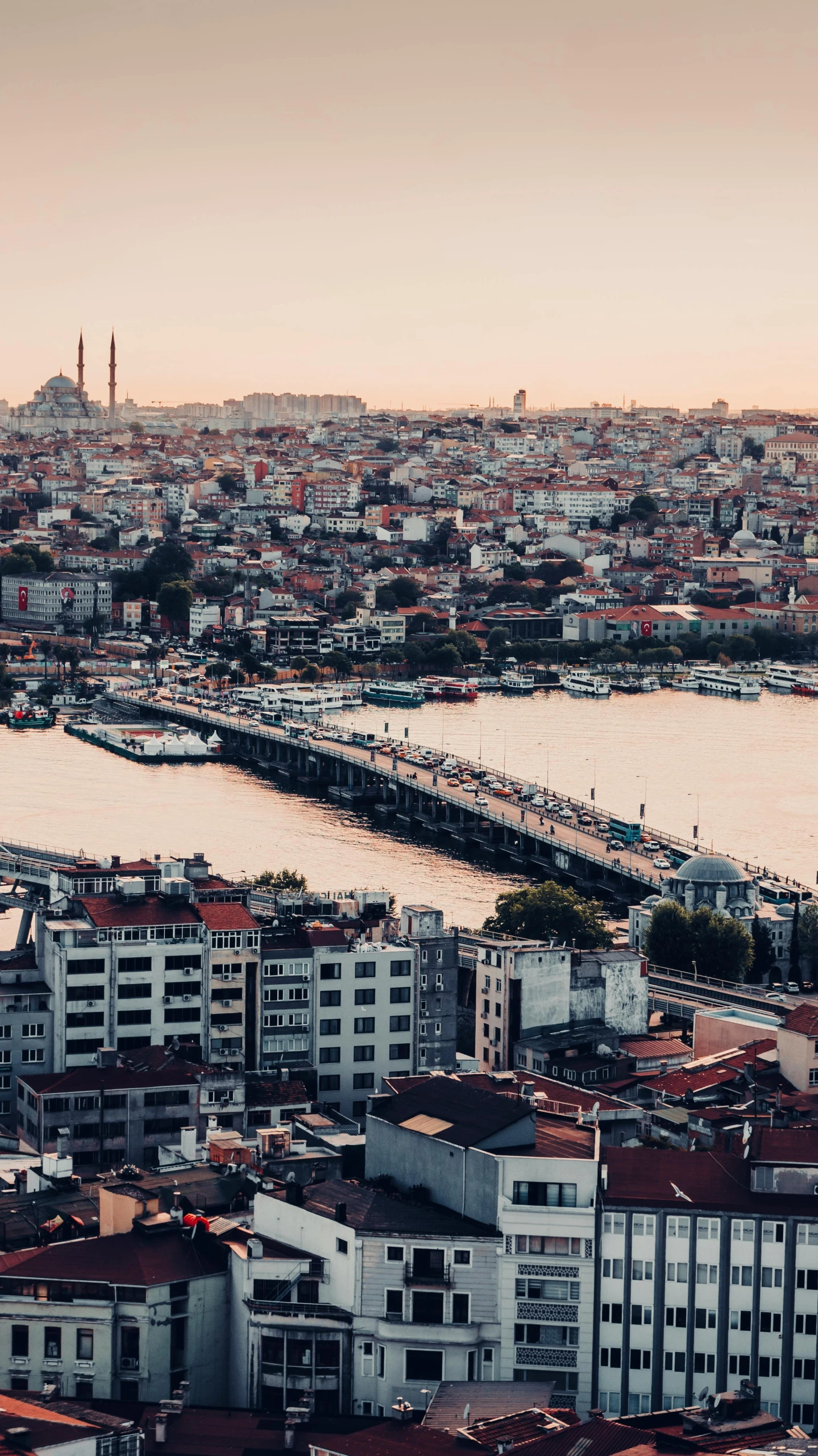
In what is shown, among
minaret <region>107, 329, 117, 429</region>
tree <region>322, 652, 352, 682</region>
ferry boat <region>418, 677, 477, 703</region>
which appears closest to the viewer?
ferry boat <region>418, 677, 477, 703</region>

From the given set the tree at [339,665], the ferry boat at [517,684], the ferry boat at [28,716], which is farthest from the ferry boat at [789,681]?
the ferry boat at [28,716]

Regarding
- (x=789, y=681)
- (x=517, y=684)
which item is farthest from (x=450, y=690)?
(x=789, y=681)

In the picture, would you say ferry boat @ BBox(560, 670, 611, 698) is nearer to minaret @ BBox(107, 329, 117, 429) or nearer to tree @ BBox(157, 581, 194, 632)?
tree @ BBox(157, 581, 194, 632)

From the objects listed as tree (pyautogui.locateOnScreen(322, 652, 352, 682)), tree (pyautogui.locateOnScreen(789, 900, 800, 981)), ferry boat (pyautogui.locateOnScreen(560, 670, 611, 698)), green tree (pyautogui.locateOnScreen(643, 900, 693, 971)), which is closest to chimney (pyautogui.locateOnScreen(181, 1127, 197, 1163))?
green tree (pyautogui.locateOnScreen(643, 900, 693, 971))

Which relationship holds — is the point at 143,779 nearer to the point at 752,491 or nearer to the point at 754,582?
the point at 754,582

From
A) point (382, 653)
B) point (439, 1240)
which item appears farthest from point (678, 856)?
point (382, 653)

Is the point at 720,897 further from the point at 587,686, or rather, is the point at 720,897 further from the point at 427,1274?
the point at 587,686

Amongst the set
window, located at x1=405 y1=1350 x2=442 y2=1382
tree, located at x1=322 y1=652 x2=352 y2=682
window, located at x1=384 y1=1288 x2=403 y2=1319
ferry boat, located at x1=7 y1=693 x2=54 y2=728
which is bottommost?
ferry boat, located at x1=7 y1=693 x2=54 y2=728
